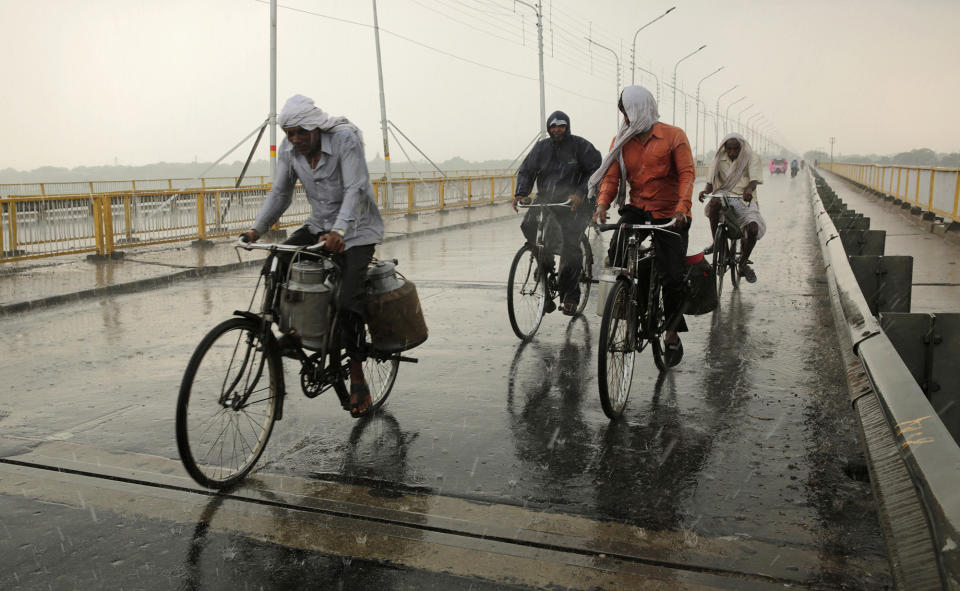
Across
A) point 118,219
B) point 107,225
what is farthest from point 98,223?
point 118,219

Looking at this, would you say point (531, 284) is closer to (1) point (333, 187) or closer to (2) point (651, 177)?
(2) point (651, 177)

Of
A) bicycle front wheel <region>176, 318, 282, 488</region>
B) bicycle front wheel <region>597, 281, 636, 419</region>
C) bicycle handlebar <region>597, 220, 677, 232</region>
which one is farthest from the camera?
bicycle handlebar <region>597, 220, 677, 232</region>

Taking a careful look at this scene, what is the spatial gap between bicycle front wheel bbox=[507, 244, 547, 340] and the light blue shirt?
254 cm

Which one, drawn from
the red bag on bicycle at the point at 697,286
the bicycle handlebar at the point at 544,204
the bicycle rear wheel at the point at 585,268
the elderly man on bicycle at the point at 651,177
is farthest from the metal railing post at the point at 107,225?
the red bag on bicycle at the point at 697,286

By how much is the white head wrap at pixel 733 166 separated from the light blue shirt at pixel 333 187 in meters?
6.24

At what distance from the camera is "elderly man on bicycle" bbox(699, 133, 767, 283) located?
389 inches

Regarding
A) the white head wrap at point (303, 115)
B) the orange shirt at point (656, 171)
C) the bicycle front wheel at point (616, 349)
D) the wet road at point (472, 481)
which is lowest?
the wet road at point (472, 481)

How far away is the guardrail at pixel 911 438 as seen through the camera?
1949 mm

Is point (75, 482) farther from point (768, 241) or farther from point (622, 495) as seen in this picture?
point (768, 241)

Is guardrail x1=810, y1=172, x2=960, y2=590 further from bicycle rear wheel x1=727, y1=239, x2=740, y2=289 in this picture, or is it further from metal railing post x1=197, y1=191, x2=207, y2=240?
metal railing post x1=197, y1=191, x2=207, y2=240

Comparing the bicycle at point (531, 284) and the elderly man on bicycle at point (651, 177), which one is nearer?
the elderly man on bicycle at point (651, 177)

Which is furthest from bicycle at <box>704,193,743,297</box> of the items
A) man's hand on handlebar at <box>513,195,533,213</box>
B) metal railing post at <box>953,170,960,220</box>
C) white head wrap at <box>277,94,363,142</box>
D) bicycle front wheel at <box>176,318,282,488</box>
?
metal railing post at <box>953,170,960,220</box>

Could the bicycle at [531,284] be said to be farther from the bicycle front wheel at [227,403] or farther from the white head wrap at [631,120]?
the bicycle front wheel at [227,403]

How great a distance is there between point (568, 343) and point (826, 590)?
4.32 m
